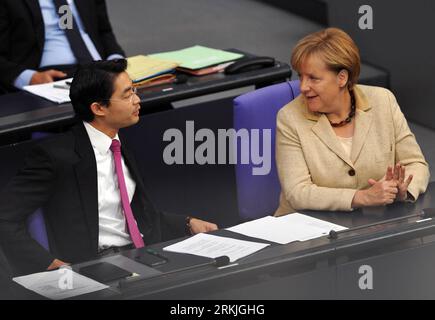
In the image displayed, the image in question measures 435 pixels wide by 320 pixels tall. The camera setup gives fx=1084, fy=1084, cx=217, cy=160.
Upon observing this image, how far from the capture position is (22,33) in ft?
15.6

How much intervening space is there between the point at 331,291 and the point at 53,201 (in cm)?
97

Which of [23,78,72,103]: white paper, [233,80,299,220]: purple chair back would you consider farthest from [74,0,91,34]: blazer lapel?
[233,80,299,220]: purple chair back

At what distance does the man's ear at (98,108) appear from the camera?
345 cm

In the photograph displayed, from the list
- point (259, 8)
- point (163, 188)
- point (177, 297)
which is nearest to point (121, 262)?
point (177, 297)

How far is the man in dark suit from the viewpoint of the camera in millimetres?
3297

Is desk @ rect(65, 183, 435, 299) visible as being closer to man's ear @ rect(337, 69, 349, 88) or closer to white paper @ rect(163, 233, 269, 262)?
white paper @ rect(163, 233, 269, 262)

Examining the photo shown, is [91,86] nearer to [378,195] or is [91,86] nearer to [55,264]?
[55,264]

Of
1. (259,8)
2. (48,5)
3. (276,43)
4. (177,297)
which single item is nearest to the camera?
(177,297)

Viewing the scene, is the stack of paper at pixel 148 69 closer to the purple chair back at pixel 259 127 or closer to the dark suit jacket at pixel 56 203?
the purple chair back at pixel 259 127

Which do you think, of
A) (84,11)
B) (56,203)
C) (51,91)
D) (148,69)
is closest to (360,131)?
(56,203)

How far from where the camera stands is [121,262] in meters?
2.98

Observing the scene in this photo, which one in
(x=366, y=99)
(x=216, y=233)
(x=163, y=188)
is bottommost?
(x=163, y=188)

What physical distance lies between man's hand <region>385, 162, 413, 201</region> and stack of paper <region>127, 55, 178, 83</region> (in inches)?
54.5

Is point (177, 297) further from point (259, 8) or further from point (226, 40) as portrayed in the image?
point (259, 8)
